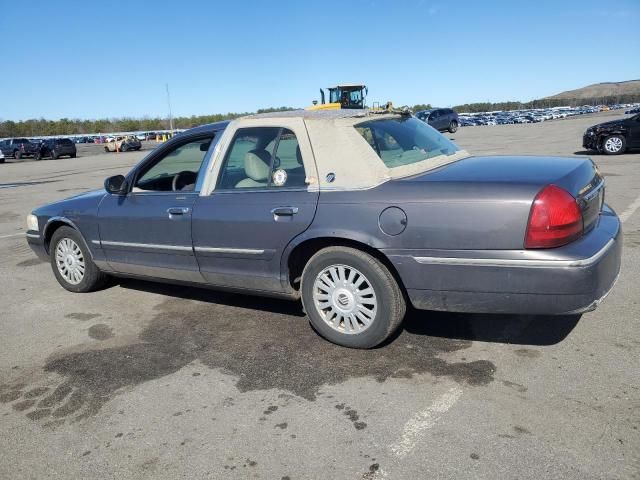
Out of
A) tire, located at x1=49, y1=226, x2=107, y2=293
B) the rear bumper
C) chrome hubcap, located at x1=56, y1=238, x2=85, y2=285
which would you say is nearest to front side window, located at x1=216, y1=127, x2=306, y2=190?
the rear bumper

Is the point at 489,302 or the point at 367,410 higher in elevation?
the point at 489,302

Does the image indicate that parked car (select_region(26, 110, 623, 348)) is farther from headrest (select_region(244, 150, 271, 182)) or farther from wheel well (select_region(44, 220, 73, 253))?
wheel well (select_region(44, 220, 73, 253))

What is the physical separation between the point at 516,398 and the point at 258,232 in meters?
1.99

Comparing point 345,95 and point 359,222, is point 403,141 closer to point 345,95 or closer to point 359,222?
point 359,222

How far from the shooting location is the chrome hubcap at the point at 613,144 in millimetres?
16062

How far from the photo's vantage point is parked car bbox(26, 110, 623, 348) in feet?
10.3

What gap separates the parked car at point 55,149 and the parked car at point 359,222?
1519 inches

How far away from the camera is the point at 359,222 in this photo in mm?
3518

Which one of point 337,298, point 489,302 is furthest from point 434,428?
point 337,298

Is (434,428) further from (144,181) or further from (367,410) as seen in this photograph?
(144,181)

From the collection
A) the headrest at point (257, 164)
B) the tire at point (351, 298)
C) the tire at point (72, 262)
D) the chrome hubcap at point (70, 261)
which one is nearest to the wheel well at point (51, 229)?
the tire at point (72, 262)

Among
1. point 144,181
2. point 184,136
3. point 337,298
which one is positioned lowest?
point 337,298

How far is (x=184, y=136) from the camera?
4441mm

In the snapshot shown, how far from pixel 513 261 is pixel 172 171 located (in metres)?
3.11
